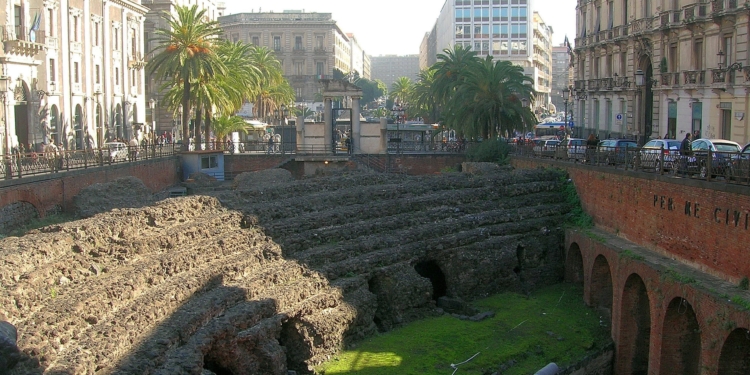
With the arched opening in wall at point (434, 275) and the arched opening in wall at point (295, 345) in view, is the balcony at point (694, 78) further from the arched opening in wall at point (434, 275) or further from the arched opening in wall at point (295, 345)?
the arched opening in wall at point (295, 345)

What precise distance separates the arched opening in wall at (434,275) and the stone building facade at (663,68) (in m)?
12.5

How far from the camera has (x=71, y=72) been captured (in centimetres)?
5456

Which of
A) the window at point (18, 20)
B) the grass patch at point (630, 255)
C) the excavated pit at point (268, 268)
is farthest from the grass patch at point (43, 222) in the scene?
the window at point (18, 20)

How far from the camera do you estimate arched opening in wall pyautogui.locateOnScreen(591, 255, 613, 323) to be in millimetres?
28422

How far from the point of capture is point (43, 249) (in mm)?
19375

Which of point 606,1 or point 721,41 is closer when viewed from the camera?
point 721,41

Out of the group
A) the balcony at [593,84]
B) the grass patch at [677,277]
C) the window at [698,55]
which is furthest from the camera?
the balcony at [593,84]

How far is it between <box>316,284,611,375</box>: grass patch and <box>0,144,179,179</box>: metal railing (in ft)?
46.4

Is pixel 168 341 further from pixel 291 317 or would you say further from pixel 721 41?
pixel 721 41

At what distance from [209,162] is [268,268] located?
88.9 ft

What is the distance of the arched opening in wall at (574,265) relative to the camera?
103ft

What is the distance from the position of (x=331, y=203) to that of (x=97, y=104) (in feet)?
120

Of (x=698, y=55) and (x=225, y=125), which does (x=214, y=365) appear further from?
(x=225, y=125)

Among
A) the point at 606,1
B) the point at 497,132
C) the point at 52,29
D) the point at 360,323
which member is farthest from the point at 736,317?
the point at 52,29
